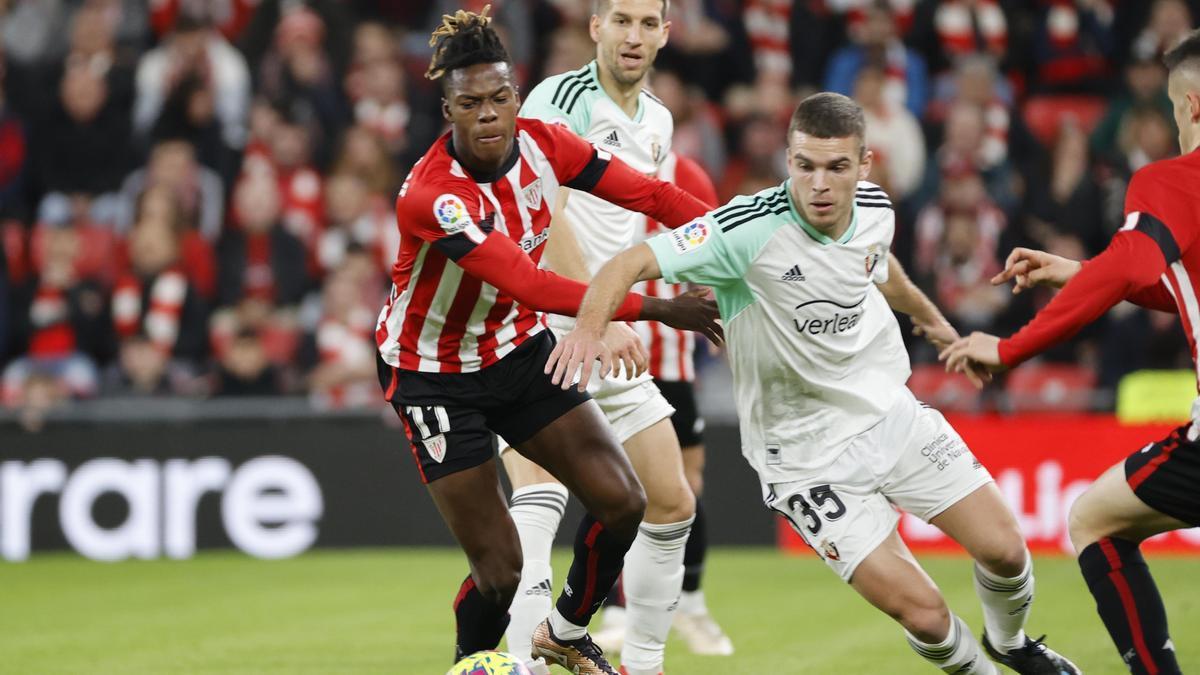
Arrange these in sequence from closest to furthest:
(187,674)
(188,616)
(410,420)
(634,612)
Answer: (410,420) < (634,612) < (187,674) < (188,616)

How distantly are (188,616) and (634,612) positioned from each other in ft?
12.4

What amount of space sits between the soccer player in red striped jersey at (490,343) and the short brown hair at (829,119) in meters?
0.63

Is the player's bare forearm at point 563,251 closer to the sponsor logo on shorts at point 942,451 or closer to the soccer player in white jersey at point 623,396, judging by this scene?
the soccer player in white jersey at point 623,396

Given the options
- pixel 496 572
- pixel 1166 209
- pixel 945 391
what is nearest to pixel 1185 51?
pixel 1166 209

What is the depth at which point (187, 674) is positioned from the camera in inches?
284

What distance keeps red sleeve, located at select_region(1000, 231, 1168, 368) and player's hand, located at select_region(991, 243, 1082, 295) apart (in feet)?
0.97

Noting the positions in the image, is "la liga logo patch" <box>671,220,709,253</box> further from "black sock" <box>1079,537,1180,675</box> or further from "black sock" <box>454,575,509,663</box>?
"black sock" <box>1079,537,1180,675</box>

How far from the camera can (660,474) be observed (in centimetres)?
651

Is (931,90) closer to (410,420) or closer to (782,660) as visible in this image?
(782,660)

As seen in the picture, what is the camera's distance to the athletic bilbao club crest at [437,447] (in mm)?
5762

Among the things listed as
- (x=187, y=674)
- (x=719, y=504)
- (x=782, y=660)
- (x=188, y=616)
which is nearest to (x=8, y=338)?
(x=188, y=616)

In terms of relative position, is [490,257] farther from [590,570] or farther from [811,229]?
[590,570]

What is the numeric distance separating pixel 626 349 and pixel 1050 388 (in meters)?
6.87

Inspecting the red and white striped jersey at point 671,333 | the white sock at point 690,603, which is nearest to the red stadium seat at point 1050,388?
the white sock at point 690,603
